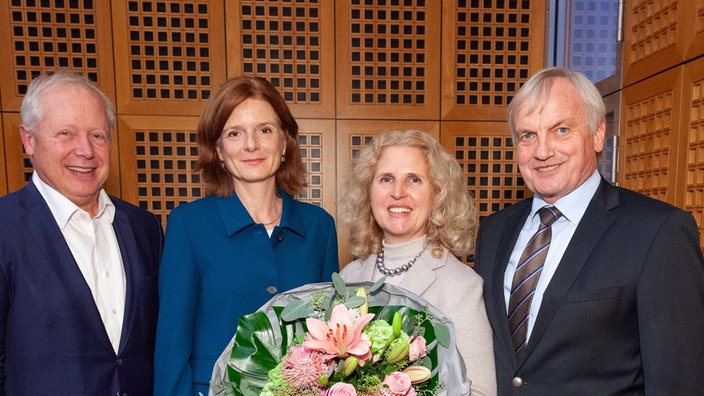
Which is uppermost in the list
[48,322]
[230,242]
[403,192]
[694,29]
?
[694,29]

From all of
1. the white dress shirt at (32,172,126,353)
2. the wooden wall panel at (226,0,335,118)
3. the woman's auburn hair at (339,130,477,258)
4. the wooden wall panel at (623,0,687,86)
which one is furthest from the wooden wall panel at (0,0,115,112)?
the wooden wall panel at (623,0,687,86)

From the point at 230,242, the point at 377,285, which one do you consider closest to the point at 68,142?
the point at 230,242

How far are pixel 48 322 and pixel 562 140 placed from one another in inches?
65.8

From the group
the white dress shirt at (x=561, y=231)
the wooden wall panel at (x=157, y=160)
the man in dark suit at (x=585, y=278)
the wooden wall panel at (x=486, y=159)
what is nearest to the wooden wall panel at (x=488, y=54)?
the wooden wall panel at (x=486, y=159)

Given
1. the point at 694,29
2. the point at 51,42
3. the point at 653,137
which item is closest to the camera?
the point at 694,29

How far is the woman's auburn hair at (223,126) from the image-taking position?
1483 millimetres

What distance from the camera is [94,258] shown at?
1.49 meters

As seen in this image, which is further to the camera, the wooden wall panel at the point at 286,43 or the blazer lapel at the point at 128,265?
the wooden wall panel at the point at 286,43

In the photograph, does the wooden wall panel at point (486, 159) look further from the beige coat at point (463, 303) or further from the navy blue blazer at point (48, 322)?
the navy blue blazer at point (48, 322)

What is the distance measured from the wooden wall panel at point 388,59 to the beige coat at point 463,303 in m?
1.32

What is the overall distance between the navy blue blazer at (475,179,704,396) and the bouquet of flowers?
0.46 metres

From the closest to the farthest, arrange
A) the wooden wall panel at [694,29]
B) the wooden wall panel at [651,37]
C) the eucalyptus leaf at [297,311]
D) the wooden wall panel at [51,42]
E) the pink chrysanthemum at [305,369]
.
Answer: the pink chrysanthemum at [305,369] < the eucalyptus leaf at [297,311] < the wooden wall panel at [694,29] < the wooden wall panel at [651,37] < the wooden wall panel at [51,42]

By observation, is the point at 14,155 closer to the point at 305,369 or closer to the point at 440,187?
the point at 440,187

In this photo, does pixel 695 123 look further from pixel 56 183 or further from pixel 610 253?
pixel 56 183
